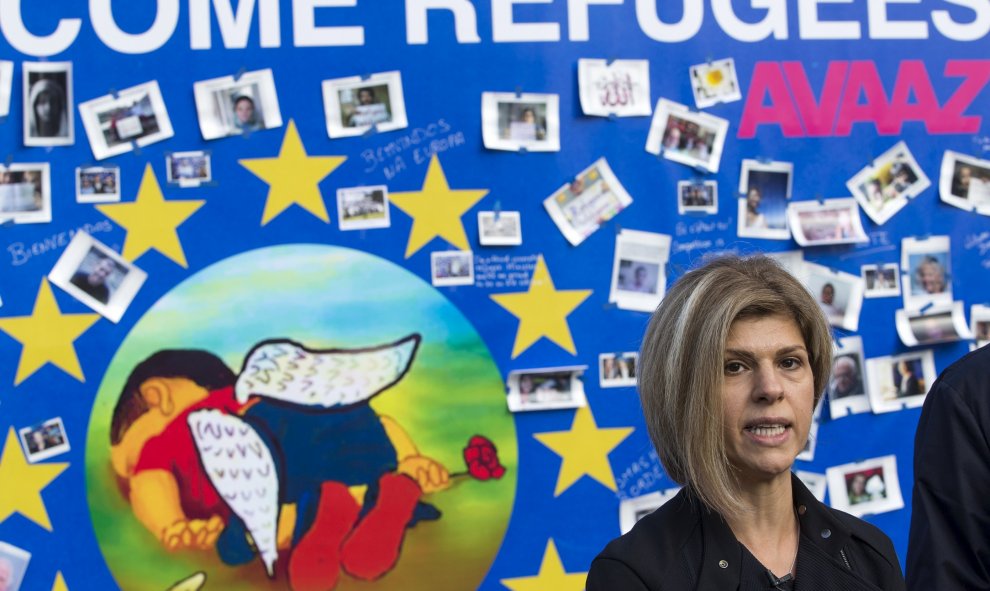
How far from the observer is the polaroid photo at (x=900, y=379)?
99.7 inches

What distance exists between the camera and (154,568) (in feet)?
7.49

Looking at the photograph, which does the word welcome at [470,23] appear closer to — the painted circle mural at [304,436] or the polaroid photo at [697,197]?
the polaroid photo at [697,197]

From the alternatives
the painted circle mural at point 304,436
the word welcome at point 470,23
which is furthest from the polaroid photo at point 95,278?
the word welcome at point 470,23

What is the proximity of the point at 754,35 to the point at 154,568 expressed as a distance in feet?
6.02

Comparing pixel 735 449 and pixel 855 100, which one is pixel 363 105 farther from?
pixel 735 449

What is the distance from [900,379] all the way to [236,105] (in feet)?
5.55

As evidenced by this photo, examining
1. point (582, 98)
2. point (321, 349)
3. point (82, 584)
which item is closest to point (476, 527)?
point (321, 349)

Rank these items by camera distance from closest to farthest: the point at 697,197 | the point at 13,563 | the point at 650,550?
the point at 650,550
the point at 13,563
the point at 697,197

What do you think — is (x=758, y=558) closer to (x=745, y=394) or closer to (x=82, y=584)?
(x=745, y=394)

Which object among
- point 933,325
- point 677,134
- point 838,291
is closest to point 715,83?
point 677,134

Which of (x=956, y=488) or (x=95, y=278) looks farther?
(x=95, y=278)

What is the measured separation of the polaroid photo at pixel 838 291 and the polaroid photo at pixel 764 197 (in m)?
0.12

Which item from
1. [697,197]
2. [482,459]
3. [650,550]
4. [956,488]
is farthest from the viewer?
[697,197]

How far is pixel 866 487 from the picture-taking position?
98.9 inches
